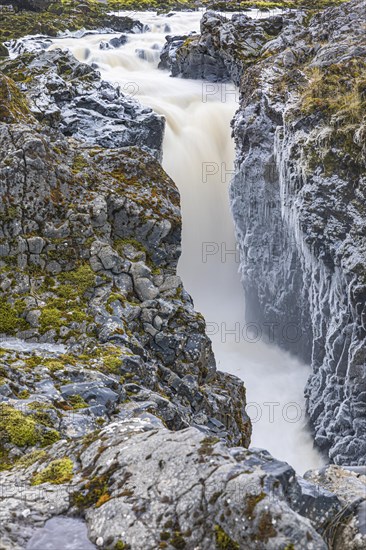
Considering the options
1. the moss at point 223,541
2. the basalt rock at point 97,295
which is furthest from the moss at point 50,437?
the moss at point 223,541

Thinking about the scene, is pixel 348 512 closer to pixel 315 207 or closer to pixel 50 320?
pixel 50 320

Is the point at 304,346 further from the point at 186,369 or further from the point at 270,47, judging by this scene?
the point at 270,47

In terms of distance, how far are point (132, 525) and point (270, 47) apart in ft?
107

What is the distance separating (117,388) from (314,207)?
12.8m

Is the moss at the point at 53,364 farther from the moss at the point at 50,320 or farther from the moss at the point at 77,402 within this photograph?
the moss at the point at 50,320

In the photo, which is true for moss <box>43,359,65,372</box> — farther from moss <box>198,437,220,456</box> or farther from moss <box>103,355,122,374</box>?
moss <box>198,437,220,456</box>

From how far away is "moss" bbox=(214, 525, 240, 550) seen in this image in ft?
17.8

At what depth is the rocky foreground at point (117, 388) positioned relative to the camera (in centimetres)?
572

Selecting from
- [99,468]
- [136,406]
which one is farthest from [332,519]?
[136,406]

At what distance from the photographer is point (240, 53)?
37.7m

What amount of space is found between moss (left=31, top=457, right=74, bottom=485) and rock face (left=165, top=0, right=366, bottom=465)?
1459 centimetres

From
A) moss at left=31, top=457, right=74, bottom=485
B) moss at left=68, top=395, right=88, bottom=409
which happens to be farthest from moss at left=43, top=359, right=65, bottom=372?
moss at left=31, top=457, right=74, bottom=485

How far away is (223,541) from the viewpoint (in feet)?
17.9

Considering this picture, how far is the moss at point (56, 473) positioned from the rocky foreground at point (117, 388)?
0.03 meters
